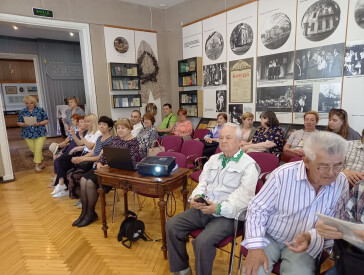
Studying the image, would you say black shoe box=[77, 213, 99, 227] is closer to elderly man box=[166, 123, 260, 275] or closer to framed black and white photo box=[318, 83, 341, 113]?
elderly man box=[166, 123, 260, 275]

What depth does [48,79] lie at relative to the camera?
979cm

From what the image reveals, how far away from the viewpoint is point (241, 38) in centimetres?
523

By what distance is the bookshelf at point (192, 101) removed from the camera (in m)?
6.35

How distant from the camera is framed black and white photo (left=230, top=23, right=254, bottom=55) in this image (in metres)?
5.07

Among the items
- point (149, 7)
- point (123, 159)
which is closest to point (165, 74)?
point (149, 7)

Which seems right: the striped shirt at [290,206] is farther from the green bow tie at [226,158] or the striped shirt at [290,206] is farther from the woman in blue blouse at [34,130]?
the woman in blue blouse at [34,130]

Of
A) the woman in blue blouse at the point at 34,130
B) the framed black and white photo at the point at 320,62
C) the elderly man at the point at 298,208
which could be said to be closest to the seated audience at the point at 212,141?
the framed black and white photo at the point at 320,62

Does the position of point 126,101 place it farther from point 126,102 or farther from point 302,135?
point 302,135

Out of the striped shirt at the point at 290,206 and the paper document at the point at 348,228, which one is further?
the striped shirt at the point at 290,206

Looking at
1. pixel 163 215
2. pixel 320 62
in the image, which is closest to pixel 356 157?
pixel 163 215

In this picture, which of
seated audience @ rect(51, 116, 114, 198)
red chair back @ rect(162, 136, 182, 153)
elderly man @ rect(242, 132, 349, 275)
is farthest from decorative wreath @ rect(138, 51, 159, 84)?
elderly man @ rect(242, 132, 349, 275)

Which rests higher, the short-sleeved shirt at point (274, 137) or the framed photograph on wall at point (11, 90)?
the framed photograph on wall at point (11, 90)

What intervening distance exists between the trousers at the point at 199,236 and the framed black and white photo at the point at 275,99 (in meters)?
3.44

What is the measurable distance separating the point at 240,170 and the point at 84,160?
2.58m
